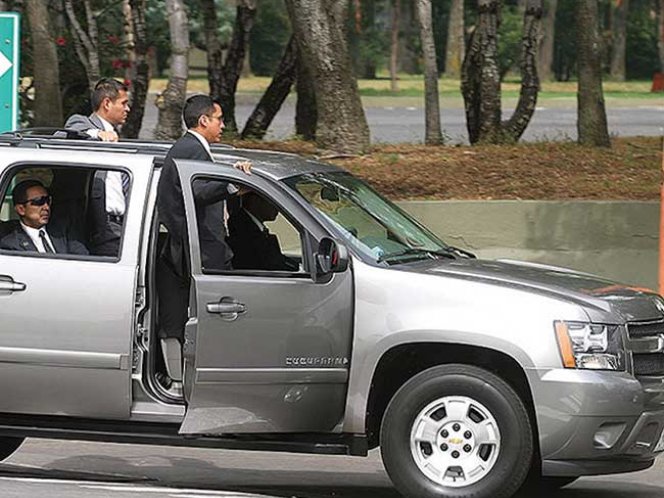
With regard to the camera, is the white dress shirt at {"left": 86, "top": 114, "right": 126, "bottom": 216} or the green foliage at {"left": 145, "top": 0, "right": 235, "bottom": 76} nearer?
the white dress shirt at {"left": 86, "top": 114, "right": 126, "bottom": 216}

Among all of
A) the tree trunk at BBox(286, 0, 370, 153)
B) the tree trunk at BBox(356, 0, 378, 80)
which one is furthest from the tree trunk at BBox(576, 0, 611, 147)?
the tree trunk at BBox(356, 0, 378, 80)

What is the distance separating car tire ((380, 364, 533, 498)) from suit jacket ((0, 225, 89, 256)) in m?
1.97

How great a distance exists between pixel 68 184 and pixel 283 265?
1.43m

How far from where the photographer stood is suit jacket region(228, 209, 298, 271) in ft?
26.9

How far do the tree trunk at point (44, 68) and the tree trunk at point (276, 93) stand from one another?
306 centimetres

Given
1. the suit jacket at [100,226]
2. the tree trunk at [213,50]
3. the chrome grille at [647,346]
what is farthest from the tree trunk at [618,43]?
the chrome grille at [647,346]

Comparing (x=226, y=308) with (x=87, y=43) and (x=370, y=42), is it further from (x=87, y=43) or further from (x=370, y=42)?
(x=370, y=42)

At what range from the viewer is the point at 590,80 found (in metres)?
16.8

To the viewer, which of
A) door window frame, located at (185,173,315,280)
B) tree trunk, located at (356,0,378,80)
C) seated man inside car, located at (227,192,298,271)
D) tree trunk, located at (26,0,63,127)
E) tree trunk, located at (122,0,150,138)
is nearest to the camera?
door window frame, located at (185,173,315,280)

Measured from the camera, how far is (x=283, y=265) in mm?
8195

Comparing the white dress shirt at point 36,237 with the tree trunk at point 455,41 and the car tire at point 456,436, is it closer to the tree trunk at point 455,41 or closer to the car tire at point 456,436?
the car tire at point 456,436

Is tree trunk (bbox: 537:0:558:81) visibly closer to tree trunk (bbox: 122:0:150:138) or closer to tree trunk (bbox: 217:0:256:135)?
tree trunk (bbox: 217:0:256:135)

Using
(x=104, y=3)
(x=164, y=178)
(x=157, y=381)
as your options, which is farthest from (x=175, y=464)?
(x=104, y=3)

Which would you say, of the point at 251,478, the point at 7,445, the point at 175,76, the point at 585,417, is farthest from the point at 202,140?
the point at 175,76
